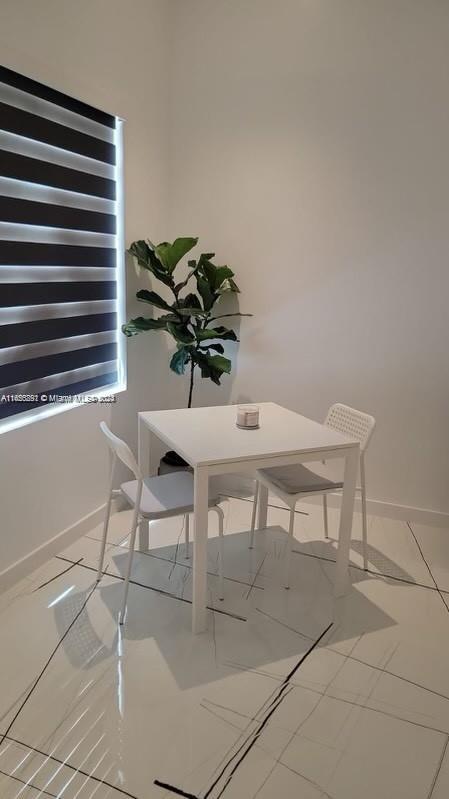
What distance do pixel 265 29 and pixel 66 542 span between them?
120 inches

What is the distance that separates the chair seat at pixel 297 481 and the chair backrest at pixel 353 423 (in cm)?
25

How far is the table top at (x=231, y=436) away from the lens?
1.95 m

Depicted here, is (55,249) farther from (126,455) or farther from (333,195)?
(333,195)

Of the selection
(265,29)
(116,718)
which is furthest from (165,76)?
(116,718)

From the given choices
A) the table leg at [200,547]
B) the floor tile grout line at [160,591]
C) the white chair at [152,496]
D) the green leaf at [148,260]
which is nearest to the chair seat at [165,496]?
the white chair at [152,496]

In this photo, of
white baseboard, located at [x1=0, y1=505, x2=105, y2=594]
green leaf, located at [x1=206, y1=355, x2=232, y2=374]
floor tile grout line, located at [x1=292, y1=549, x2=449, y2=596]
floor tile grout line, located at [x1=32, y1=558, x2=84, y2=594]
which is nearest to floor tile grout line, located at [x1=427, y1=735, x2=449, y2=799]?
floor tile grout line, located at [x1=292, y1=549, x2=449, y2=596]

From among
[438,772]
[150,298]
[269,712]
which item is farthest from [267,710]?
[150,298]

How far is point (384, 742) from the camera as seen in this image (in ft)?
5.09

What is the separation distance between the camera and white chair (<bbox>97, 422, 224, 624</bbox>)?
1.94 metres

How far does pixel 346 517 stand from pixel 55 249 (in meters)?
1.85

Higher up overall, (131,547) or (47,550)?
(131,547)

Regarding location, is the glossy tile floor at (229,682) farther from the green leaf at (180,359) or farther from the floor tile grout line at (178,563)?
the green leaf at (180,359)

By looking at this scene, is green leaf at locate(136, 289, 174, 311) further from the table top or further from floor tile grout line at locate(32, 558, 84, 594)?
floor tile grout line at locate(32, 558, 84, 594)

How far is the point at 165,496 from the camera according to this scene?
2164 mm
